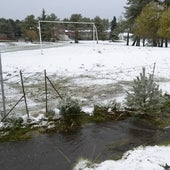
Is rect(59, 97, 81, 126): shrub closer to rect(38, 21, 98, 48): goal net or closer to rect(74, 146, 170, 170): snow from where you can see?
rect(74, 146, 170, 170): snow

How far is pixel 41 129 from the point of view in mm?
6867

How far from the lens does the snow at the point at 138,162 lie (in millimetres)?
4887

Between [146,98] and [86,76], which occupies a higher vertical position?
[146,98]

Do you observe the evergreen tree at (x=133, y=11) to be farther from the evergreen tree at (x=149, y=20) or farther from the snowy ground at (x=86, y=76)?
the snowy ground at (x=86, y=76)

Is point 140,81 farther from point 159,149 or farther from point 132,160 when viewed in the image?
point 132,160

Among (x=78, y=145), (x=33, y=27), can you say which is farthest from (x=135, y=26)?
(x=78, y=145)

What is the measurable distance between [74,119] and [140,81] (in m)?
2.01

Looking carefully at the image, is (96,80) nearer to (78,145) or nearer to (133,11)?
(78,145)

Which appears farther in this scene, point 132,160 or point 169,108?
point 169,108

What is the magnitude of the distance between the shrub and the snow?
192cm

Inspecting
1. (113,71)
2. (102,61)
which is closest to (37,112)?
(113,71)

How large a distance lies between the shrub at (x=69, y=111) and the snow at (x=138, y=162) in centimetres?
192

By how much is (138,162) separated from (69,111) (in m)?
2.59

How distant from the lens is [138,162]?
16.5 ft
